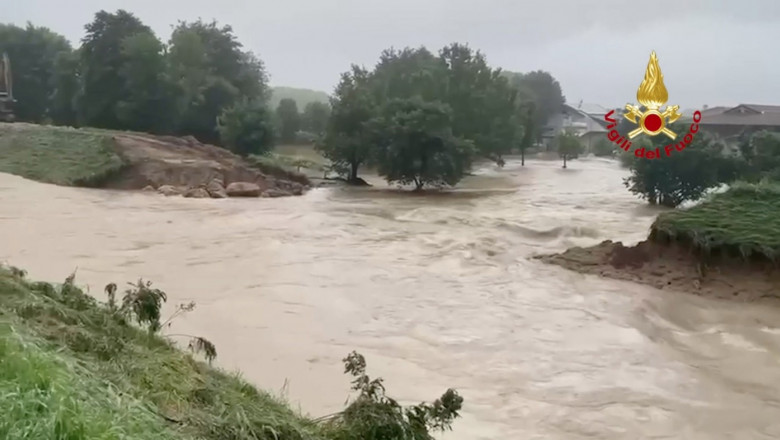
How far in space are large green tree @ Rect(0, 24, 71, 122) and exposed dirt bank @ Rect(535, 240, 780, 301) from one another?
100ft

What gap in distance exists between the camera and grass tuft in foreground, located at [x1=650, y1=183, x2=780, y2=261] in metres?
10.5

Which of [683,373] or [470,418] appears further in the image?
[683,373]

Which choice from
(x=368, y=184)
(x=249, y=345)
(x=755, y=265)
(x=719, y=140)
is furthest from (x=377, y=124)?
(x=249, y=345)

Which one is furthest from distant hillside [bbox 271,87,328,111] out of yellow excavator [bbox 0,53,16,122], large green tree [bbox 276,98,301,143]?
yellow excavator [bbox 0,53,16,122]

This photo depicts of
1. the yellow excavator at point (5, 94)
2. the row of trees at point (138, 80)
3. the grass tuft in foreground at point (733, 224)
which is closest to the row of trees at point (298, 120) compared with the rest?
the row of trees at point (138, 80)

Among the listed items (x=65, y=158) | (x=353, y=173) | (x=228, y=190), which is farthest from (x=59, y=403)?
(x=353, y=173)

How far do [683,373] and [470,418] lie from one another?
8.26ft

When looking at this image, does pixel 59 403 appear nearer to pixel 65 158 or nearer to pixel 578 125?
pixel 65 158

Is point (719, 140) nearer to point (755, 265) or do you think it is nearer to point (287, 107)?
point (755, 265)

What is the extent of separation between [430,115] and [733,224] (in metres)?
16.0

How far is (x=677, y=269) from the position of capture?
36.1 feet

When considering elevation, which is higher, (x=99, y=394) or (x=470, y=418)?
(x=99, y=394)

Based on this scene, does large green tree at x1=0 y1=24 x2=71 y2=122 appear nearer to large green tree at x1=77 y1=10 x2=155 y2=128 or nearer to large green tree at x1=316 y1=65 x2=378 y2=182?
large green tree at x1=77 y1=10 x2=155 y2=128

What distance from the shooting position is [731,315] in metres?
9.45
